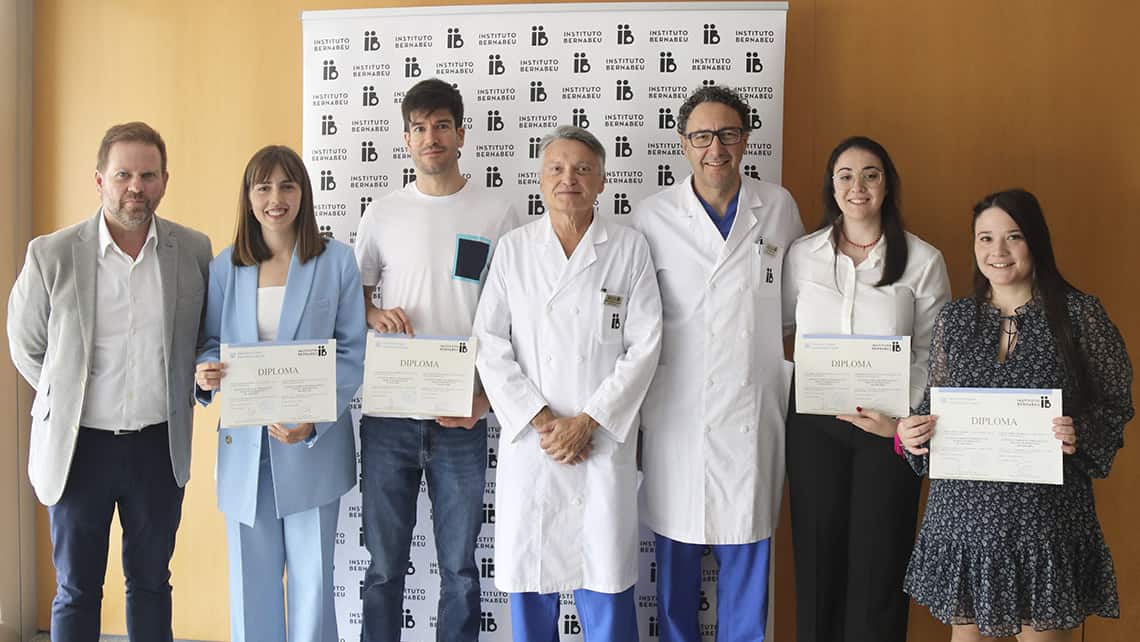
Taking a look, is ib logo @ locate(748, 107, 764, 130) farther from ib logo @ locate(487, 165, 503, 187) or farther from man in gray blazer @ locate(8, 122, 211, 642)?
man in gray blazer @ locate(8, 122, 211, 642)

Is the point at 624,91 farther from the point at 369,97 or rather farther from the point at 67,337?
the point at 67,337

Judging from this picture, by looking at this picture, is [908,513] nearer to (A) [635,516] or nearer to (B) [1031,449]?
(B) [1031,449]

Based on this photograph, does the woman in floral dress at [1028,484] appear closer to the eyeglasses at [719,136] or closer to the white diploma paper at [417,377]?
the eyeglasses at [719,136]

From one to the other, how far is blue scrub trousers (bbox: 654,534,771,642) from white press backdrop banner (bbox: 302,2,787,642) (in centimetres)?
54

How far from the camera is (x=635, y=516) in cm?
258

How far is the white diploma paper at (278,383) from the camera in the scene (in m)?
2.50

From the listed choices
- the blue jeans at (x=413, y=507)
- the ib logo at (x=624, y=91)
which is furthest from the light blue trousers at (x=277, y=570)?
the ib logo at (x=624, y=91)

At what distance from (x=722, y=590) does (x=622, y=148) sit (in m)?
1.87

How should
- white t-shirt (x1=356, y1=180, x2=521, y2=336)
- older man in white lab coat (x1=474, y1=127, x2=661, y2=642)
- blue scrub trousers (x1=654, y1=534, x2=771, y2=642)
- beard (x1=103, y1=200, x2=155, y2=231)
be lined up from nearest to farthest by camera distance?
older man in white lab coat (x1=474, y1=127, x2=661, y2=642)
beard (x1=103, y1=200, x2=155, y2=231)
blue scrub trousers (x1=654, y1=534, x2=771, y2=642)
white t-shirt (x1=356, y1=180, x2=521, y2=336)

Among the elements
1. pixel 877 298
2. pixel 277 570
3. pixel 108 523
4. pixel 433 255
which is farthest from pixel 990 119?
pixel 108 523

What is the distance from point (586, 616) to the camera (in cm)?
259

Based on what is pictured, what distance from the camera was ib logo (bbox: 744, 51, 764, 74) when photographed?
3.25m

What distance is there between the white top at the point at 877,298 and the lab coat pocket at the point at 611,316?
62 cm

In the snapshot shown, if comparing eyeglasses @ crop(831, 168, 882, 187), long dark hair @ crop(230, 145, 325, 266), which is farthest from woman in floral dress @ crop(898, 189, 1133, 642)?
long dark hair @ crop(230, 145, 325, 266)
